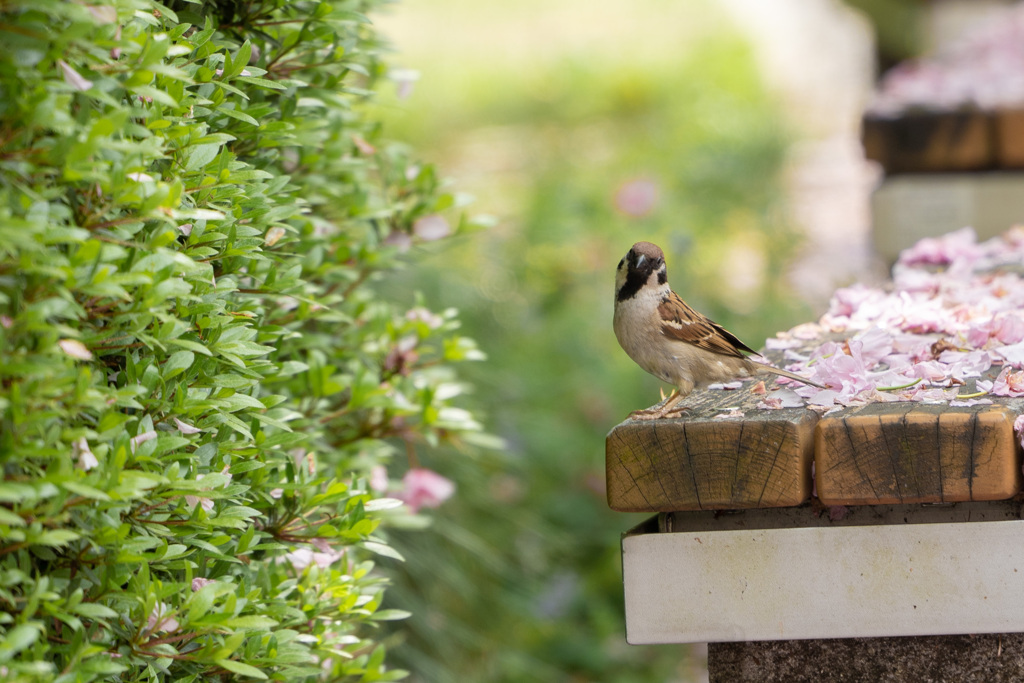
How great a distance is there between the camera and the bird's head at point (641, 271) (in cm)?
168

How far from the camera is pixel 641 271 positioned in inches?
66.2

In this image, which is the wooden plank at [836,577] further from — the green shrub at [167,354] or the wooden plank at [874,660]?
the green shrub at [167,354]

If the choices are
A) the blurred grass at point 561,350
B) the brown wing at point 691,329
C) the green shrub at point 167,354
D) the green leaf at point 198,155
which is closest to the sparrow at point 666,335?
the brown wing at point 691,329

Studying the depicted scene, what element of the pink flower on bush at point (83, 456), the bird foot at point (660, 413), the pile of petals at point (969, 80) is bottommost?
the pink flower on bush at point (83, 456)

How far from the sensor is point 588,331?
465 centimetres

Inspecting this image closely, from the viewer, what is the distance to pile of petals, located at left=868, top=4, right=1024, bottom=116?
344cm

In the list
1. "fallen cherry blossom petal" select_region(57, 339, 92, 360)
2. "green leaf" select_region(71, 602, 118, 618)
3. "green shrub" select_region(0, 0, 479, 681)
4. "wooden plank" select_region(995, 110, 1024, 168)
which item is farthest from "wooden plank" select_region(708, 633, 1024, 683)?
"wooden plank" select_region(995, 110, 1024, 168)

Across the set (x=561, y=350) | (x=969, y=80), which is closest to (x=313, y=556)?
(x=561, y=350)

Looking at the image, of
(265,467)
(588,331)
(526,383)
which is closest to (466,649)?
(526,383)

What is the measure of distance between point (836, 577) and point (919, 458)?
189mm

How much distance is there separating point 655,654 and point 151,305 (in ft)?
10.8

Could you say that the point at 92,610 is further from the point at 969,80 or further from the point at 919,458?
the point at 969,80

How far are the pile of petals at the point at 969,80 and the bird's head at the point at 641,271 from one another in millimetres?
2113

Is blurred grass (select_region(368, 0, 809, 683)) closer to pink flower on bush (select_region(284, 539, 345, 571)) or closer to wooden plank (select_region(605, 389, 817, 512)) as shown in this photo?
pink flower on bush (select_region(284, 539, 345, 571))
